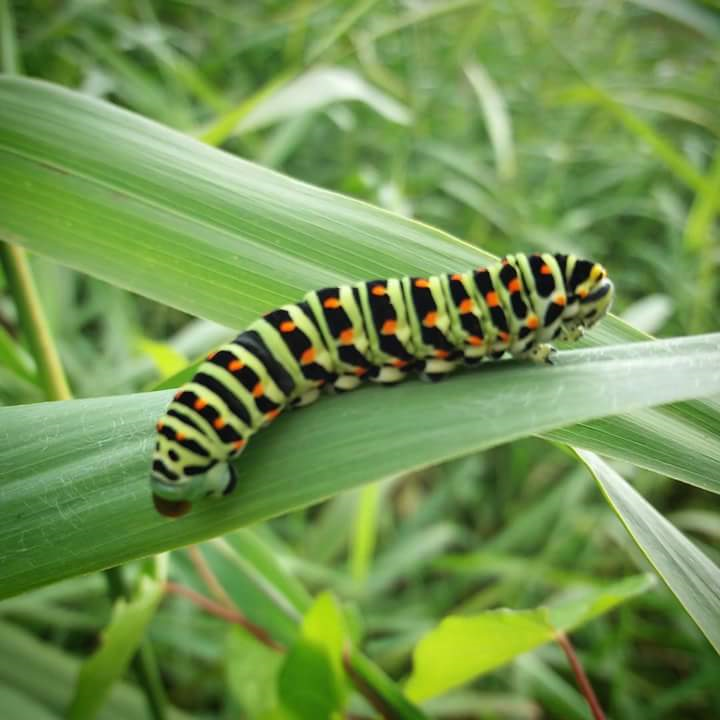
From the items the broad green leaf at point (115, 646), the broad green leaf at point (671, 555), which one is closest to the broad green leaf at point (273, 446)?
the broad green leaf at point (671, 555)

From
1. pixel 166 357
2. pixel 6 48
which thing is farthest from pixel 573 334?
pixel 6 48

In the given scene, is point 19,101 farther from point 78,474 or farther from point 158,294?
point 78,474

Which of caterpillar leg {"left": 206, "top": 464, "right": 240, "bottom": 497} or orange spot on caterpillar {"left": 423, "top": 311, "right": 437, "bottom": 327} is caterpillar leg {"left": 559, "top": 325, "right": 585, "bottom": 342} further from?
caterpillar leg {"left": 206, "top": 464, "right": 240, "bottom": 497}

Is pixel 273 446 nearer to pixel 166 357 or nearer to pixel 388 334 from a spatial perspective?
pixel 388 334

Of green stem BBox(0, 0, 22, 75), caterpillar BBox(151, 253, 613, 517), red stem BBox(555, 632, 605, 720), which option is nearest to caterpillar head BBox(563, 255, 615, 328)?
caterpillar BBox(151, 253, 613, 517)

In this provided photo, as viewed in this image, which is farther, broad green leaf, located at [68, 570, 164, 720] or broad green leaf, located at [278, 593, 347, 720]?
broad green leaf, located at [68, 570, 164, 720]
